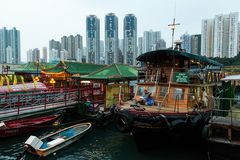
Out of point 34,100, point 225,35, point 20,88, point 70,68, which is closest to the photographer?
point 34,100

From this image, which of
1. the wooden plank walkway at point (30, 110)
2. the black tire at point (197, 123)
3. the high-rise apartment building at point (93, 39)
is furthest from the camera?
the high-rise apartment building at point (93, 39)

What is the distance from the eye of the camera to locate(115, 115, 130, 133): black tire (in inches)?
390

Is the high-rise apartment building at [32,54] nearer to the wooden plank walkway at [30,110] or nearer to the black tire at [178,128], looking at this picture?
the wooden plank walkway at [30,110]

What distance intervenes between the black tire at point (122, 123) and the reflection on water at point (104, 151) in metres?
1.51

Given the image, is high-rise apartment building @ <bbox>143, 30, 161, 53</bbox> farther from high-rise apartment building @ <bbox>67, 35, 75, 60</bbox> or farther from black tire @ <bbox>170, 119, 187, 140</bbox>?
black tire @ <bbox>170, 119, 187, 140</bbox>

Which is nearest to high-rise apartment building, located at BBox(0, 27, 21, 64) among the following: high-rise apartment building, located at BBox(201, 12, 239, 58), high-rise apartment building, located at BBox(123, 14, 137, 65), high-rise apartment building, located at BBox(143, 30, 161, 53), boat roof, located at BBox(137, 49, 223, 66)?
high-rise apartment building, located at BBox(123, 14, 137, 65)

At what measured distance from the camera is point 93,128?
1536cm

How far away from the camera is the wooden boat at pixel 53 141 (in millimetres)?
9445

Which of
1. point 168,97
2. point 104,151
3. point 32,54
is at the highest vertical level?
point 32,54

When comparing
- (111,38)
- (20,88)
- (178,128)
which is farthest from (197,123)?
(111,38)

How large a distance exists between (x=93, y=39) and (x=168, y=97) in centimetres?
7750

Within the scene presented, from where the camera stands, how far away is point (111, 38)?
280 ft

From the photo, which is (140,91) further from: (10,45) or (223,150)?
(10,45)

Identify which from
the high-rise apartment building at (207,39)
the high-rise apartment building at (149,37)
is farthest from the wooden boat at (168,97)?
the high-rise apartment building at (149,37)
